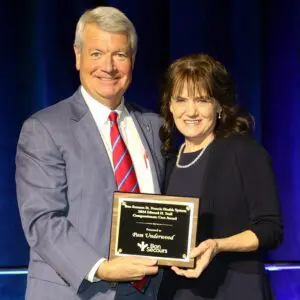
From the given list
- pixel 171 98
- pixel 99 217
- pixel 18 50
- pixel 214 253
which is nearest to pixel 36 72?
pixel 18 50

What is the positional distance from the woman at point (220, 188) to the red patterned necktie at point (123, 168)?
0.12 meters

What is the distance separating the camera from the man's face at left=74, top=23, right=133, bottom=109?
2.14m

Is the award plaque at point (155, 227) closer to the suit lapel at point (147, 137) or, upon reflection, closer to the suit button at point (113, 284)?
the suit button at point (113, 284)

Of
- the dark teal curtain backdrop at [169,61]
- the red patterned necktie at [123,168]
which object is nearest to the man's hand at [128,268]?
the red patterned necktie at [123,168]

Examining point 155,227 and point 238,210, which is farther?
point 238,210

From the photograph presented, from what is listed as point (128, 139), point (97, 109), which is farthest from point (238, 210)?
point (97, 109)

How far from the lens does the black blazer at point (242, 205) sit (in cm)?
199

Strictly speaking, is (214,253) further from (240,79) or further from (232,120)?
(240,79)

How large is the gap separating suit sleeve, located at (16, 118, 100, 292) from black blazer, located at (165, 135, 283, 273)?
14.2 inches

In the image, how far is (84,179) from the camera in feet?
6.55

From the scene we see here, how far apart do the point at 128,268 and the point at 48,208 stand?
0.29 meters

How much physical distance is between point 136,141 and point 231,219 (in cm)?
42

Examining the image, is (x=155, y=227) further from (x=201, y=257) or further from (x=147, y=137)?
(x=147, y=137)

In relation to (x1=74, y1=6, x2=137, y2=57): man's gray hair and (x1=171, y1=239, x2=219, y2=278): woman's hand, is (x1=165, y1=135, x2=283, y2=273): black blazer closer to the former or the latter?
(x1=171, y1=239, x2=219, y2=278): woman's hand
